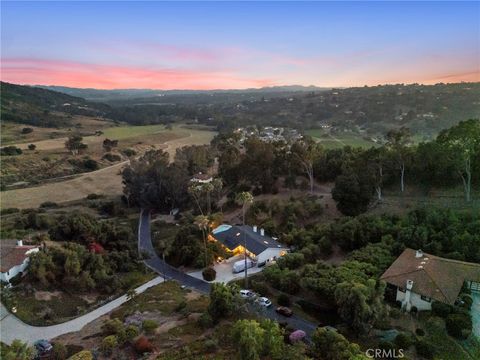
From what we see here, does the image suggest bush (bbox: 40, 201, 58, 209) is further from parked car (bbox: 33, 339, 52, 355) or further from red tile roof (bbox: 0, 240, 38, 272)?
parked car (bbox: 33, 339, 52, 355)

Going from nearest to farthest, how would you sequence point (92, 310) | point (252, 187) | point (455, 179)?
1. point (92, 310)
2. point (455, 179)
3. point (252, 187)

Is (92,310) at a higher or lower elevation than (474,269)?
lower

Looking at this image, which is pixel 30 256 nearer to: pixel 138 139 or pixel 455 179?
pixel 455 179

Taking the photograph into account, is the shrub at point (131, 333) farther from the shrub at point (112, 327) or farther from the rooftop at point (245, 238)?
the rooftop at point (245, 238)

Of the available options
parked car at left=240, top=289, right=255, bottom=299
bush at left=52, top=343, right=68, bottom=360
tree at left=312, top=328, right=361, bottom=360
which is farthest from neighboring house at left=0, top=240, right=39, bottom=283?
tree at left=312, top=328, right=361, bottom=360

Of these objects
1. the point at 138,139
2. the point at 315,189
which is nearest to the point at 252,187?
the point at 315,189

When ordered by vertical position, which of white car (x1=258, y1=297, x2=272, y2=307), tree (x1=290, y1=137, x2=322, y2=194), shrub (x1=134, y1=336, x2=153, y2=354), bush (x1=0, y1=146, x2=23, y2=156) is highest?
tree (x1=290, y1=137, x2=322, y2=194)

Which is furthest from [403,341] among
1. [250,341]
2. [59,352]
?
[59,352]
